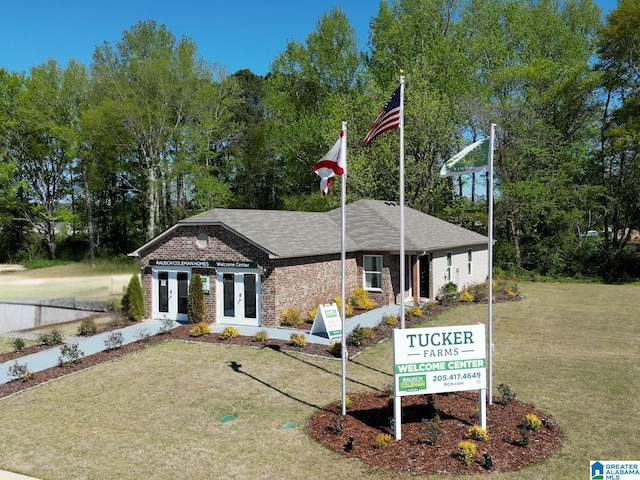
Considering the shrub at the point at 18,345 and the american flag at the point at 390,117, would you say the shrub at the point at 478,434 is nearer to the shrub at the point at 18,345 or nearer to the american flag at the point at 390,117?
the american flag at the point at 390,117

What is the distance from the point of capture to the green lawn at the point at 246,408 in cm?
795

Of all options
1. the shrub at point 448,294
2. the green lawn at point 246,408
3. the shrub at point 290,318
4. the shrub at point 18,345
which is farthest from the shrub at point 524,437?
the shrub at point 448,294

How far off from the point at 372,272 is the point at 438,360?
49.9ft

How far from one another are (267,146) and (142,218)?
14.1 meters

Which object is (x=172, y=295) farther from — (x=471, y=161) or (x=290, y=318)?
(x=471, y=161)

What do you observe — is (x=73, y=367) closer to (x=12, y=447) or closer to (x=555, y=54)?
(x=12, y=447)

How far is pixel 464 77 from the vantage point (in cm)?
4019

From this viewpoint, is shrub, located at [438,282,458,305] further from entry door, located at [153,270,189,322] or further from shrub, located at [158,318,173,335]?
shrub, located at [158,318,173,335]

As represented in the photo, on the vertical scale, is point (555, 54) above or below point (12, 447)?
above

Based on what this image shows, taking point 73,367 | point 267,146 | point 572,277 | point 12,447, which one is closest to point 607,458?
point 12,447

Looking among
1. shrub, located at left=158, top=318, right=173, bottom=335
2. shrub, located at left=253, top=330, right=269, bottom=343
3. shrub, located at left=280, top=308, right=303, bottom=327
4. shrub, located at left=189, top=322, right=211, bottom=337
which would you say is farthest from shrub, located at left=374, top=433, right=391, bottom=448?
shrub, located at left=158, top=318, right=173, bottom=335

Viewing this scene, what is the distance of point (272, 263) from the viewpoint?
18453 millimetres

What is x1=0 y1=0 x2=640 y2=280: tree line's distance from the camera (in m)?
36.1

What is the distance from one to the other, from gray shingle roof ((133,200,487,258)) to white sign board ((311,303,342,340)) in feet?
8.78
